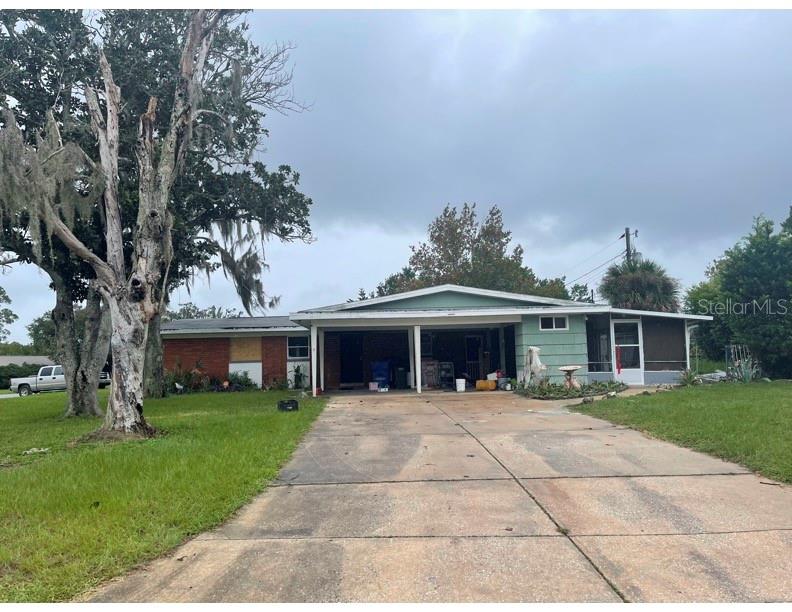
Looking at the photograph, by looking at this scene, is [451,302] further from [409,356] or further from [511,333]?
[409,356]

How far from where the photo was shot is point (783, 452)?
695cm

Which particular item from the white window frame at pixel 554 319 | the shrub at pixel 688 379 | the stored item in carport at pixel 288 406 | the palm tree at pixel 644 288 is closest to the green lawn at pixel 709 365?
the palm tree at pixel 644 288

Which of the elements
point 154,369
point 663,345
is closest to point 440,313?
point 663,345

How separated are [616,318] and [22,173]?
16841mm

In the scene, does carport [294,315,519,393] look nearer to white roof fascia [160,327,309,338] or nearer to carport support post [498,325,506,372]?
carport support post [498,325,506,372]

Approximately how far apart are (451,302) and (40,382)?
23.8 metres

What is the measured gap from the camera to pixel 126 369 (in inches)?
389

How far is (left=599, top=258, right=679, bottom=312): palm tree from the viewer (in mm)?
24812

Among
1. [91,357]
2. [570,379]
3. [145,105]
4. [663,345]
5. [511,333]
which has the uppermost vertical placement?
[145,105]

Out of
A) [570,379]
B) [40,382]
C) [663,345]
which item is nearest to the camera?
[570,379]

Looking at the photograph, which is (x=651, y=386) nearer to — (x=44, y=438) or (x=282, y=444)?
(x=282, y=444)

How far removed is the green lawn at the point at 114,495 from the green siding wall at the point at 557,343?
9539 millimetres

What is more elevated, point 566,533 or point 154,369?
point 154,369

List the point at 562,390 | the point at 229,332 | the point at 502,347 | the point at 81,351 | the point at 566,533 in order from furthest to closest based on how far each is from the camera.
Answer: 1. the point at 229,332
2. the point at 502,347
3. the point at 562,390
4. the point at 81,351
5. the point at 566,533
